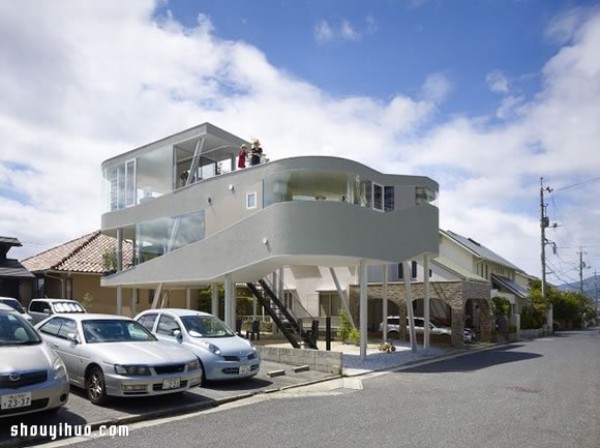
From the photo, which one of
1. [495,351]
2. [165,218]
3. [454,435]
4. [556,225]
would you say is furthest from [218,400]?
[556,225]

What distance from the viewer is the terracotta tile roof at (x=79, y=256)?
24.7 metres

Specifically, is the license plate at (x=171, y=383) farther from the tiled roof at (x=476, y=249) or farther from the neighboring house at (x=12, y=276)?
the tiled roof at (x=476, y=249)

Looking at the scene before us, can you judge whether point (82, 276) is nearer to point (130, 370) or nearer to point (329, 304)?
point (329, 304)

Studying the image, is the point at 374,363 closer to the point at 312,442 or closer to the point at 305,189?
the point at 305,189

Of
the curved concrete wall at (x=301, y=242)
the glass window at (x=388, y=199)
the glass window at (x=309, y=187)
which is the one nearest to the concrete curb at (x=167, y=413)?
the curved concrete wall at (x=301, y=242)

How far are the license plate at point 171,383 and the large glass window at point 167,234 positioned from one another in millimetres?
10404

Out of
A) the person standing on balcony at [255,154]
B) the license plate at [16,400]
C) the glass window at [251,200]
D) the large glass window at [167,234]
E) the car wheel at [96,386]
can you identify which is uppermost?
the person standing on balcony at [255,154]

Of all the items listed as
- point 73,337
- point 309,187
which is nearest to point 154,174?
point 309,187

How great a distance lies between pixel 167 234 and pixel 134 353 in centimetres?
1198

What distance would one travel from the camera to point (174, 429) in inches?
309

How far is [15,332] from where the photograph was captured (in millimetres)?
8180

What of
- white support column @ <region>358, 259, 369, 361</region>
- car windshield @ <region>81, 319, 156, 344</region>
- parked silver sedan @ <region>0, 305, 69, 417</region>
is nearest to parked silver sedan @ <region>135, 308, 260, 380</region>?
car windshield @ <region>81, 319, 156, 344</region>

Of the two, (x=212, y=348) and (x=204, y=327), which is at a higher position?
(x=204, y=327)

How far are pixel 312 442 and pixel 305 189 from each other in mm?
10262
